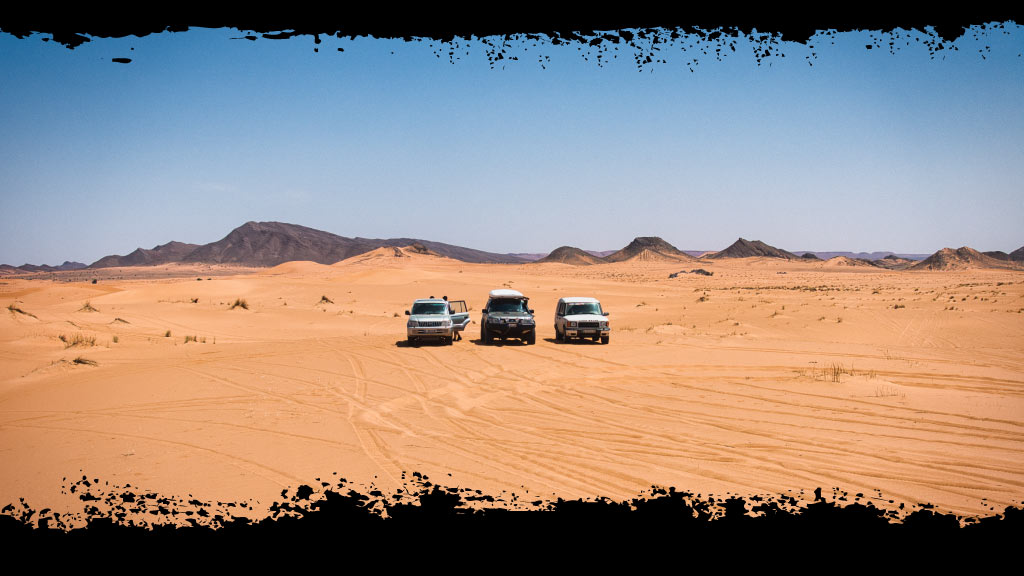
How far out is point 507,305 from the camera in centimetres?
2288

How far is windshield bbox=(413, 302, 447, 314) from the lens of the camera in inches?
862

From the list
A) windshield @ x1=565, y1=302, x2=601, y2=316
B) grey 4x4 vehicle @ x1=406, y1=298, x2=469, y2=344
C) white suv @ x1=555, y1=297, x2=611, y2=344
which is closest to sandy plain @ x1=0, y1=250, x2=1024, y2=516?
white suv @ x1=555, y1=297, x2=611, y2=344

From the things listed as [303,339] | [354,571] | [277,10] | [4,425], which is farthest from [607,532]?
[303,339]

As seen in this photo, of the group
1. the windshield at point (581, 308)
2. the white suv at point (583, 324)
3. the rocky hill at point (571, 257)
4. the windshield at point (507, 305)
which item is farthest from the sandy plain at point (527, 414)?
the rocky hill at point (571, 257)

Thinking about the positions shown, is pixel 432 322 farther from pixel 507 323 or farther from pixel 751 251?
pixel 751 251

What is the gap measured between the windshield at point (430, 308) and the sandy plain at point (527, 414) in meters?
1.41

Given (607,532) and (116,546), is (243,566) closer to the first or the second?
(116,546)

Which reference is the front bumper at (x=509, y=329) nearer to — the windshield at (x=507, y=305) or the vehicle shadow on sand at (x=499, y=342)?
the vehicle shadow on sand at (x=499, y=342)

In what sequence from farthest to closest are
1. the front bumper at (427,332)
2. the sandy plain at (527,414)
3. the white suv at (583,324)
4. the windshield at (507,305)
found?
the windshield at (507,305)
the white suv at (583,324)
the front bumper at (427,332)
the sandy plain at (527,414)

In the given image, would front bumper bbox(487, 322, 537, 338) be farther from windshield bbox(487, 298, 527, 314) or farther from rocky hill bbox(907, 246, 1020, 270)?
rocky hill bbox(907, 246, 1020, 270)

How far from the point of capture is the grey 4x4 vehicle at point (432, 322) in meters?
20.9

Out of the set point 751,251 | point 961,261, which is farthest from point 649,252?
point 961,261

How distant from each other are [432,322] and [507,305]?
11.1ft

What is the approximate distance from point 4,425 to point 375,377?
7.25 m
